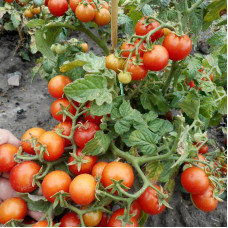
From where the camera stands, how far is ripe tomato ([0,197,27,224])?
1.07 meters

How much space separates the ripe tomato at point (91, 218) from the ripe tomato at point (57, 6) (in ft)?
2.98

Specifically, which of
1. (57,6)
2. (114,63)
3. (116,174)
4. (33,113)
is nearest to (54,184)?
(116,174)

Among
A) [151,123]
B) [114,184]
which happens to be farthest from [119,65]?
[114,184]

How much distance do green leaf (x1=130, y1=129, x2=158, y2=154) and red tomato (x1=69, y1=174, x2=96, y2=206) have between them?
0.73 ft

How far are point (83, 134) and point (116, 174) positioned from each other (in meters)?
0.24

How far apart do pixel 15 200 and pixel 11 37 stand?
2374mm

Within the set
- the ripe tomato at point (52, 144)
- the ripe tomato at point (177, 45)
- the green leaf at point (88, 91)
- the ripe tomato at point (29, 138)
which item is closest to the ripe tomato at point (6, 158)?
the ripe tomato at point (29, 138)

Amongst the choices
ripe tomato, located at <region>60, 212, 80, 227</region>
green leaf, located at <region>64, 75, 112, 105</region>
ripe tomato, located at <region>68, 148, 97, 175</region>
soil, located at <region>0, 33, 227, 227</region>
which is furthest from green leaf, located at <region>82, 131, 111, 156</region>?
soil, located at <region>0, 33, 227, 227</region>

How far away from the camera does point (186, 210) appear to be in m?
1.64

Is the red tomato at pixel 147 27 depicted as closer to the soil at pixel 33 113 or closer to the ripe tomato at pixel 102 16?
the ripe tomato at pixel 102 16

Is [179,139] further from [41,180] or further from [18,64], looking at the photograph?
[18,64]

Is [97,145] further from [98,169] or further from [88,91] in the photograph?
[88,91]

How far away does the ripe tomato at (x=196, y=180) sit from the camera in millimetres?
1009

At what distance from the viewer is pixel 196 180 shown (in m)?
1.01
